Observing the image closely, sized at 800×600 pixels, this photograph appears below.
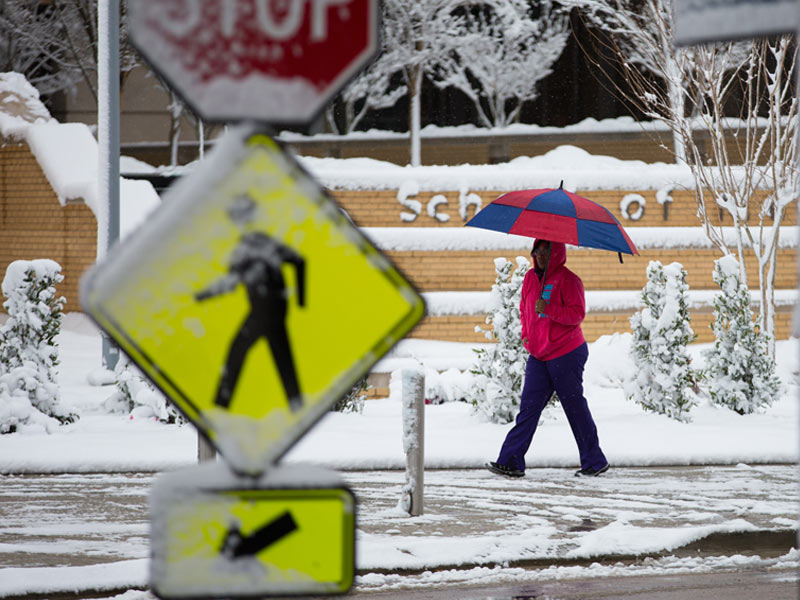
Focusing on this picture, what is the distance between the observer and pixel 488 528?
733cm

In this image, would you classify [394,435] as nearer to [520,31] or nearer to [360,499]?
[360,499]

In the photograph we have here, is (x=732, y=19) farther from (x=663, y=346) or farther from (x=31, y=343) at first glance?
(x=31, y=343)

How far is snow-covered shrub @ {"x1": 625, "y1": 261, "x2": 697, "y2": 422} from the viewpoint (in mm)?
11562

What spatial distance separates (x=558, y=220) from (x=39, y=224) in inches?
504

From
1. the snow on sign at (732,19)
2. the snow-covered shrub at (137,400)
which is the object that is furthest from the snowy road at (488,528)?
the snow on sign at (732,19)

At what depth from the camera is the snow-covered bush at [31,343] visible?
419 inches

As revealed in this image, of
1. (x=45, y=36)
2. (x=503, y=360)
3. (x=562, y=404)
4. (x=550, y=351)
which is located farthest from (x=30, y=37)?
(x=562, y=404)

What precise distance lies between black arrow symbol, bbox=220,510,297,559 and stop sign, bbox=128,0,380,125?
0.88 metres

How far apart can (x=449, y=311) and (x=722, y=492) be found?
983cm

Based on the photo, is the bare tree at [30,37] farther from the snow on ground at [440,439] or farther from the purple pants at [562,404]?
the purple pants at [562,404]

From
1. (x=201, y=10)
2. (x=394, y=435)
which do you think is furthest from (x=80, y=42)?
(x=201, y=10)

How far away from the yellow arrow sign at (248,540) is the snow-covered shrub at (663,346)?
9.48 meters

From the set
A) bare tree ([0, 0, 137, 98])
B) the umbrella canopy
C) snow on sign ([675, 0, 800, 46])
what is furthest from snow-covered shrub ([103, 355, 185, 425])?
bare tree ([0, 0, 137, 98])

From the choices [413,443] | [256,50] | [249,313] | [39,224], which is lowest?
[413,443]
